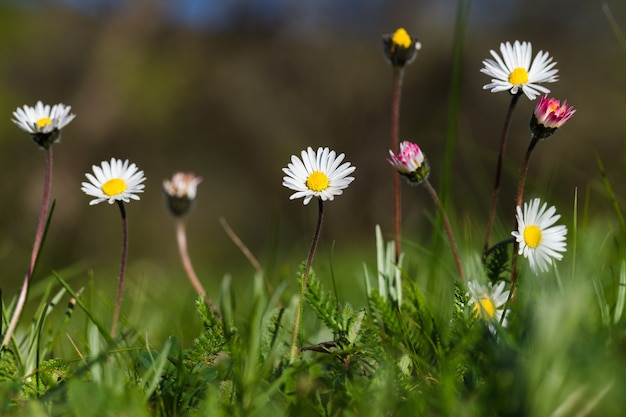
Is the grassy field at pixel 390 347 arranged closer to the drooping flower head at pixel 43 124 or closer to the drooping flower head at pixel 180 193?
the drooping flower head at pixel 43 124

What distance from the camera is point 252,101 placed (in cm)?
798

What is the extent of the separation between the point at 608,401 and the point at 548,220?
41cm

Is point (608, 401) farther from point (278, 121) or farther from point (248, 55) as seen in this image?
point (248, 55)

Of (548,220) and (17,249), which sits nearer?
(548,220)

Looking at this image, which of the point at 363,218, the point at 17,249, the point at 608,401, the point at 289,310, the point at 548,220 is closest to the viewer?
the point at 608,401

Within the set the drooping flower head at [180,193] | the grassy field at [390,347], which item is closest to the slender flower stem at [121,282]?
the grassy field at [390,347]

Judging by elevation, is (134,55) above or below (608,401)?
above

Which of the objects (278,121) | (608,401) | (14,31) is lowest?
(608,401)

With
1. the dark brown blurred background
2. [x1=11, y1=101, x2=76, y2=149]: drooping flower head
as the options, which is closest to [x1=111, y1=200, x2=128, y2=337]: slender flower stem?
[x1=11, y1=101, x2=76, y2=149]: drooping flower head

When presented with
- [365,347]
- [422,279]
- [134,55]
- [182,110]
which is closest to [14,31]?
[134,55]

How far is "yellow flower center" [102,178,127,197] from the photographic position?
3.87 feet

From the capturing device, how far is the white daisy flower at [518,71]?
111 cm

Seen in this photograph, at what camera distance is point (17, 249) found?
3246 millimetres

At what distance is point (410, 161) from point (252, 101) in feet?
23.2
